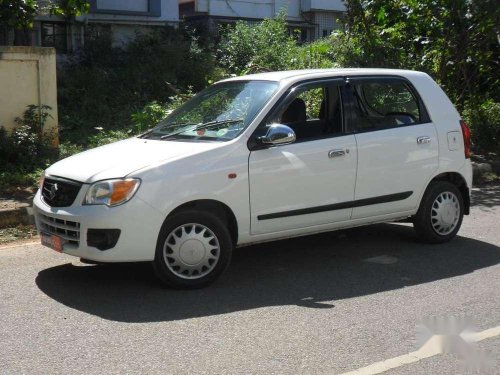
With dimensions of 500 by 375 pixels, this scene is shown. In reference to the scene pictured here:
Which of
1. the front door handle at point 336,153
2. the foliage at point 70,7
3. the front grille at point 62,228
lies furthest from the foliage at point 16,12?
the front door handle at point 336,153

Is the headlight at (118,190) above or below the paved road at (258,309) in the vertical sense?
above

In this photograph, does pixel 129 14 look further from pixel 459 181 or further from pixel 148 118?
pixel 459 181

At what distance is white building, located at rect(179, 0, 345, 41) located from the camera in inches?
972

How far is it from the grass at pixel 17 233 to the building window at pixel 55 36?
12.6 m

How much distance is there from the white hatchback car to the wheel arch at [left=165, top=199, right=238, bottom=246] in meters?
0.01

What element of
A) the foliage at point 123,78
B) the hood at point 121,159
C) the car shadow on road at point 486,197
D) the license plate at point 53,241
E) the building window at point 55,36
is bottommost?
the car shadow on road at point 486,197

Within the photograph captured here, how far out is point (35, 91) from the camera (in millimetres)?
11141

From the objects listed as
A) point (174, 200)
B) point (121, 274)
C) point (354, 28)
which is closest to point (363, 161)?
point (174, 200)

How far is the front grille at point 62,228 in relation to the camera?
6.03 m

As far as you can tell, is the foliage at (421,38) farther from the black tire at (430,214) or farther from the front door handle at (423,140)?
the front door handle at (423,140)

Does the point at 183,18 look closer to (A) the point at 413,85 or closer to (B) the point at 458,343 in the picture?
(A) the point at 413,85

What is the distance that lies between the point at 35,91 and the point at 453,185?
6476 millimetres

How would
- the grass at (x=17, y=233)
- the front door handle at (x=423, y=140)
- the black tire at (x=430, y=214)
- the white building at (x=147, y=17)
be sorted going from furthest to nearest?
the white building at (x=147, y=17), the grass at (x=17, y=233), the black tire at (x=430, y=214), the front door handle at (x=423, y=140)

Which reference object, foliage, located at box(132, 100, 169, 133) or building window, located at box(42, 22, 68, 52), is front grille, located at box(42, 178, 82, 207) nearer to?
foliage, located at box(132, 100, 169, 133)
